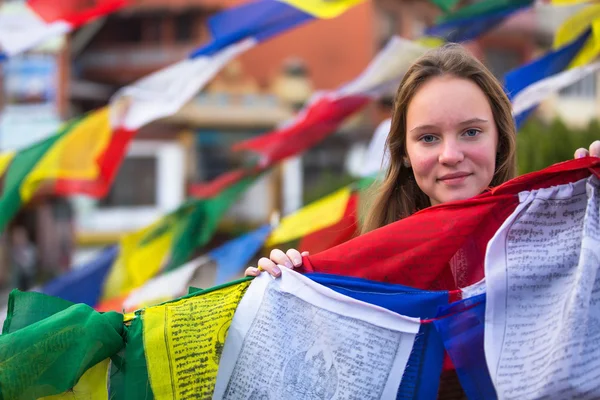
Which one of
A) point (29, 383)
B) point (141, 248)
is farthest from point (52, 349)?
point (141, 248)

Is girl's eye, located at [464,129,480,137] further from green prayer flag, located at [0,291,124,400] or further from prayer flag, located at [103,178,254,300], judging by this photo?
prayer flag, located at [103,178,254,300]

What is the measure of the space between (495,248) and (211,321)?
56cm

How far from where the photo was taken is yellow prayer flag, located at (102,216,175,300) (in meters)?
3.77

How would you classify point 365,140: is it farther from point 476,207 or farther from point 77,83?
point 476,207

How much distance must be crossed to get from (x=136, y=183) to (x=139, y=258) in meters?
12.6

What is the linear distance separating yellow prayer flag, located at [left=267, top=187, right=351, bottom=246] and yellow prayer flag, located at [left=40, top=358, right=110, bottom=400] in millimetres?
1808

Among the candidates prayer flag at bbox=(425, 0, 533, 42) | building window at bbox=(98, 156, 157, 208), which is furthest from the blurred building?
prayer flag at bbox=(425, 0, 533, 42)

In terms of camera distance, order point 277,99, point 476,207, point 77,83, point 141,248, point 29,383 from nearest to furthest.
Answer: point 29,383
point 476,207
point 141,248
point 77,83
point 277,99

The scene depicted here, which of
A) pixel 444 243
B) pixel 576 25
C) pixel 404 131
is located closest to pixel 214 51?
pixel 576 25

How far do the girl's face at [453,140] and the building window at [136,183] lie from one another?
580 inches

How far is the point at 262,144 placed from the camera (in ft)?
13.2

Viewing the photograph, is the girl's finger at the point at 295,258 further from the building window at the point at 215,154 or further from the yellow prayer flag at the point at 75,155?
the building window at the point at 215,154

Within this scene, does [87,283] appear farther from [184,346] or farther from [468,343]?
[468,343]

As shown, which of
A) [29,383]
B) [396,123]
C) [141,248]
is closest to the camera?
[29,383]
